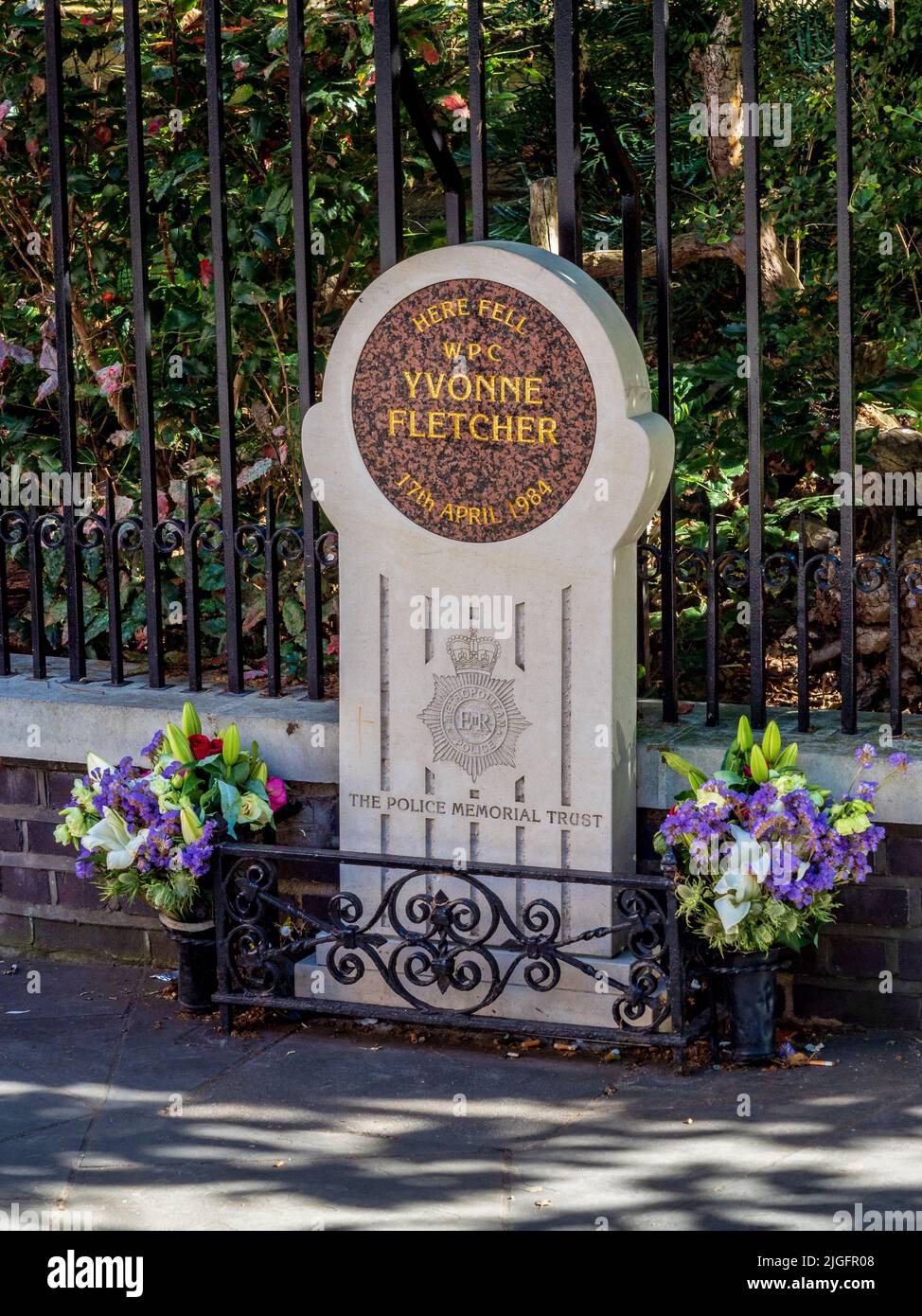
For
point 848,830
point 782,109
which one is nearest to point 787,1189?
point 848,830

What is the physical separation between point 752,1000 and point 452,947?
31.6 inches

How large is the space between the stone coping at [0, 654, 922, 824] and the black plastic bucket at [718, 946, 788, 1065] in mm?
482

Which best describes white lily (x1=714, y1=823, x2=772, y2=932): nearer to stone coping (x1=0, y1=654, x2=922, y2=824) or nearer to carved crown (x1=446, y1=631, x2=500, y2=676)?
stone coping (x1=0, y1=654, x2=922, y2=824)

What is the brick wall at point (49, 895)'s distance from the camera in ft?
16.6

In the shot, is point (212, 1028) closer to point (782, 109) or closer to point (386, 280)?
point (386, 280)

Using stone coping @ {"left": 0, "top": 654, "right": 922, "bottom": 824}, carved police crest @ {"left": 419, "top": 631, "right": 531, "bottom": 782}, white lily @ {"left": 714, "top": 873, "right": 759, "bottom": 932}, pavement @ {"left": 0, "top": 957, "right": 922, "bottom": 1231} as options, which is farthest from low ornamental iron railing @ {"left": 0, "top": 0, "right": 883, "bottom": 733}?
pavement @ {"left": 0, "top": 957, "right": 922, "bottom": 1231}

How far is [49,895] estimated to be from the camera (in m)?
5.14

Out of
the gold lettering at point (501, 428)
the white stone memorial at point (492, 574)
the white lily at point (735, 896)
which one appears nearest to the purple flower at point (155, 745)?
the white stone memorial at point (492, 574)

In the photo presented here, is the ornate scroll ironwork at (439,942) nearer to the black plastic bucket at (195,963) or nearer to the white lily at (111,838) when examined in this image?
the black plastic bucket at (195,963)

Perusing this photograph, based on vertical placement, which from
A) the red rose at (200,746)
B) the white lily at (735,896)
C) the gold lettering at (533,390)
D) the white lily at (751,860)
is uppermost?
the gold lettering at (533,390)

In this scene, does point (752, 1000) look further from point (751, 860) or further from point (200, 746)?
point (200, 746)

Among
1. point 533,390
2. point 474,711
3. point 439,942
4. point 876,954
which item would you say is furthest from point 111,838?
point 876,954

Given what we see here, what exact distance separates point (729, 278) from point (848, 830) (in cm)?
404

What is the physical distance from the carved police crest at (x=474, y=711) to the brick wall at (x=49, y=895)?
125 cm
